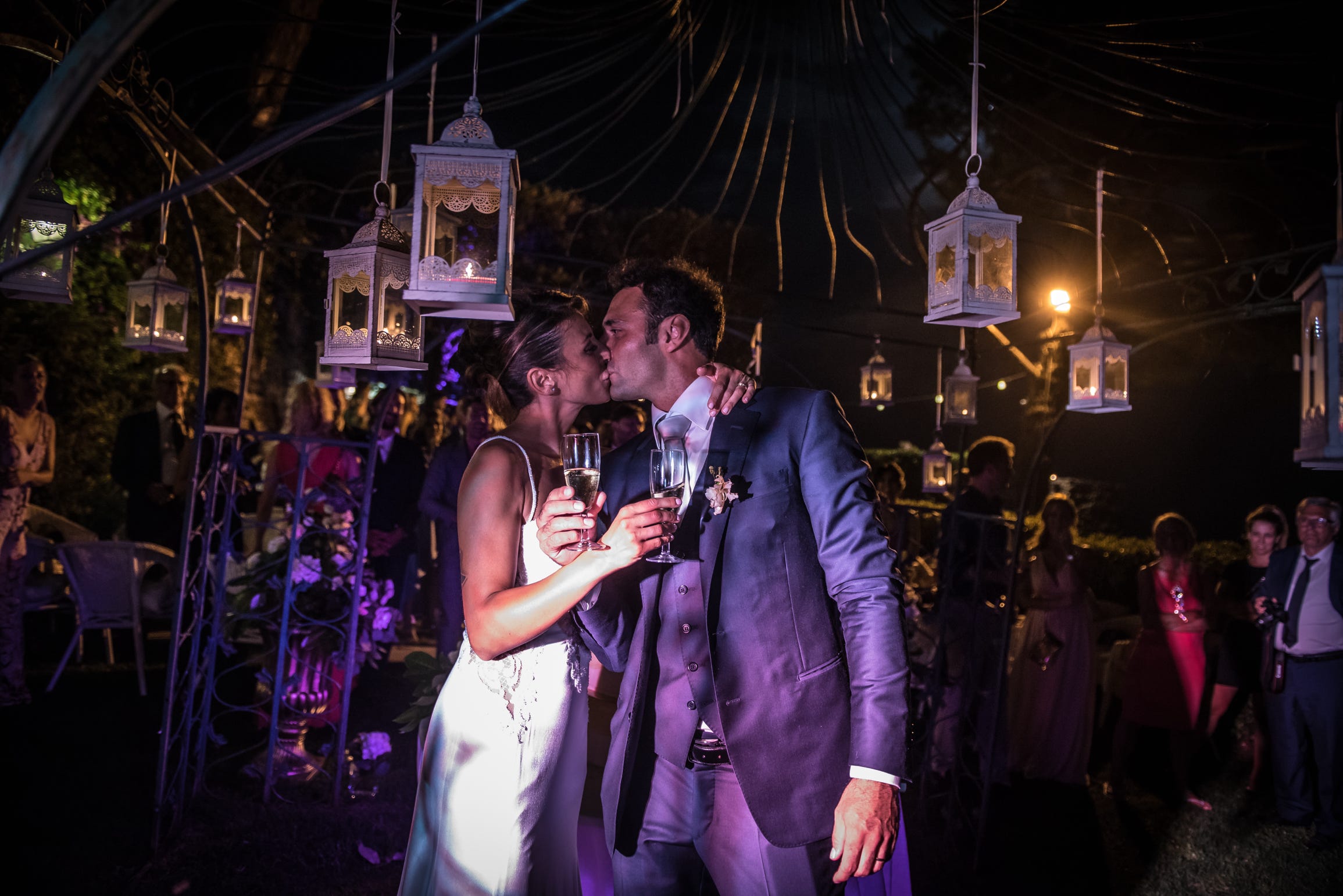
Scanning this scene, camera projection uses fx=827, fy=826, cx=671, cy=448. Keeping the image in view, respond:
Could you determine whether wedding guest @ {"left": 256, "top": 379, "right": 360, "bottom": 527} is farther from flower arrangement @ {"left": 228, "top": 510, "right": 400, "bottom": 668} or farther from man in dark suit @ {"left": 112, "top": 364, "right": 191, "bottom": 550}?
man in dark suit @ {"left": 112, "top": 364, "right": 191, "bottom": 550}

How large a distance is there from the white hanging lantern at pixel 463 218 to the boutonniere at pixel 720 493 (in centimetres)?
84

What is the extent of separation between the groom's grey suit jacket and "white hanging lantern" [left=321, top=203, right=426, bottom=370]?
1.28 m

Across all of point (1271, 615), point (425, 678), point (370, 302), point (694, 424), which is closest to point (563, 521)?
point (694, 424)

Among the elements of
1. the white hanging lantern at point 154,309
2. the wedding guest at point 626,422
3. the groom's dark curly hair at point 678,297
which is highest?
the white hanging lantern at point 154,309

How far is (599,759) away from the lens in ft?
9.86

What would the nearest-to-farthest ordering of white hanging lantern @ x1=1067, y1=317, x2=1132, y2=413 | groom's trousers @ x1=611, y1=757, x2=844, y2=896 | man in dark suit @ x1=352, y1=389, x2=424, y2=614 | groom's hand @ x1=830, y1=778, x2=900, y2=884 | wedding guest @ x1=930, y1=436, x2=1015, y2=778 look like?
1. groom's hand @ x1=830, y1=778, x2=900, y2=884
2. groom's trousers @ x1=611, y1=757, x2=844, y2=896
3. wedding guest @ x1=930, y1=436, x2=1015, y2=778
4. white hanging lantern @ x1=1067, y1=317, x2=1132, y2=413
5. man in dark suit @ x1=352, y1=389, x2=424, y2=614

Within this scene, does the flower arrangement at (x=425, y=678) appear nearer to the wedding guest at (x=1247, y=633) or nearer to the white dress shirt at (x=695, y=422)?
the white dress shirt at (x=695, y=422)

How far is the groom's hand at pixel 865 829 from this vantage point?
1709mm

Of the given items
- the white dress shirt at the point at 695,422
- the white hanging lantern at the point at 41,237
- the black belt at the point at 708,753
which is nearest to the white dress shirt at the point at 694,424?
the white dress shirt at the point at 695,422

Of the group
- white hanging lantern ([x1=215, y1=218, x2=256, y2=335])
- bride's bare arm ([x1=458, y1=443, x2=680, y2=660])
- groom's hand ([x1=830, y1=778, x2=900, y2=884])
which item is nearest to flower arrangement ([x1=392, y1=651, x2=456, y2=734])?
bride's bare arm ([x1=458, y1=443, x2=680, y2=660])

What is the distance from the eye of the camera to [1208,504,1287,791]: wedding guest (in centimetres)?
595

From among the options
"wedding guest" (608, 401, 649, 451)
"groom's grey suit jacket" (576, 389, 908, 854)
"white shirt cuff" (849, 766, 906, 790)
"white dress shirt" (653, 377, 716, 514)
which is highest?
"wedding guest" (608, 401, 649, 451)

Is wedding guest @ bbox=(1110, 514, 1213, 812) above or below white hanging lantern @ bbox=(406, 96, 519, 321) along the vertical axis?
below

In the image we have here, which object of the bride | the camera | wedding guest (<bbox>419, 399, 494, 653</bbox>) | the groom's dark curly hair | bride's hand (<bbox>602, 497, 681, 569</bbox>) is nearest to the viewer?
bride's hand (<bbox>602, 497, 681, 569</bbox>)
